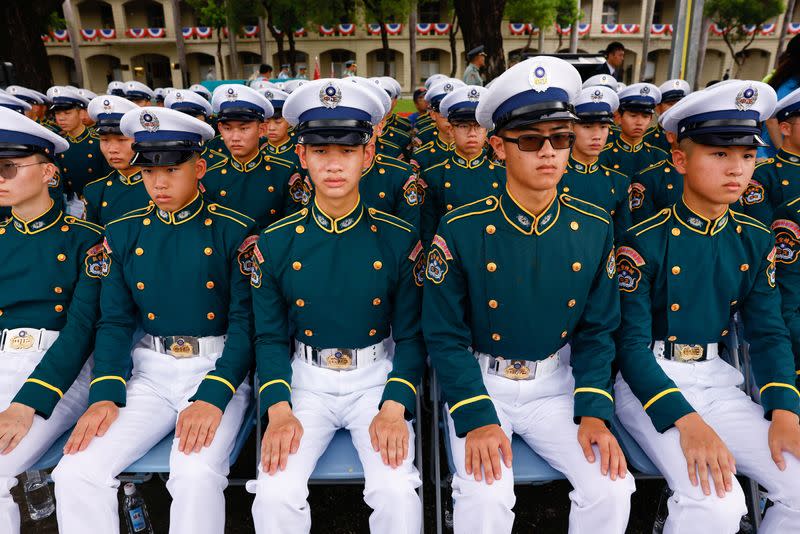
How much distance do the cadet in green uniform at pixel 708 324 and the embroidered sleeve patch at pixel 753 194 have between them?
56.8 inches

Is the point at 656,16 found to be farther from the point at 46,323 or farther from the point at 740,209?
the point at 46,323

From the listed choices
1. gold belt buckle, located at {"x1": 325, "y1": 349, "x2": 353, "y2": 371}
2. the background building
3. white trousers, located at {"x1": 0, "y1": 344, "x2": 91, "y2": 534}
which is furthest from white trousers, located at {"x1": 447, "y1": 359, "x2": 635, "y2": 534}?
the background building

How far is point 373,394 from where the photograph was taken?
102 inches

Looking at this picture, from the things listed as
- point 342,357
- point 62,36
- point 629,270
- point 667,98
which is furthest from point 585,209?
point 62,36

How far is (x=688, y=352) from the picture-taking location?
269 cm

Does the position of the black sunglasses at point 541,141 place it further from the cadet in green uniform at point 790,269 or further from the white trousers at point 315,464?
the cadet in green uniform at point 790,269

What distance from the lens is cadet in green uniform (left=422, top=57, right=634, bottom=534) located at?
7.09 ft

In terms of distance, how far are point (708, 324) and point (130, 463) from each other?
295 centimetres

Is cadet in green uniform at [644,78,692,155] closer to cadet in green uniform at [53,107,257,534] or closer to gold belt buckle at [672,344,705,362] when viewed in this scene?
gold belt buckle at [672,344,705,362]

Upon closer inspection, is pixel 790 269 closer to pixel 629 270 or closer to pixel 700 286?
pixel 700 286

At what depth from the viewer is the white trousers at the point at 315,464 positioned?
82.7 inches

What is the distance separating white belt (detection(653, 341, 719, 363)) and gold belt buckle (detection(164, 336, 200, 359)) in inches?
102

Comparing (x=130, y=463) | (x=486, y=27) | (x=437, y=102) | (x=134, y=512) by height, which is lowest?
(x=134, y=512)

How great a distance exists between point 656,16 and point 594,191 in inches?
1734
